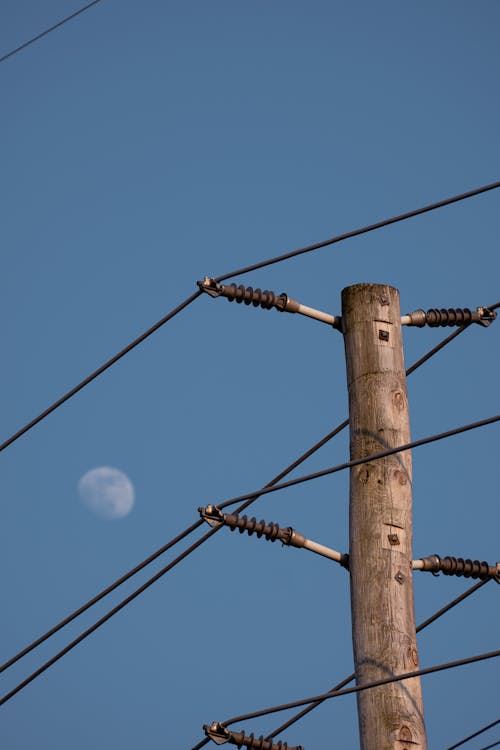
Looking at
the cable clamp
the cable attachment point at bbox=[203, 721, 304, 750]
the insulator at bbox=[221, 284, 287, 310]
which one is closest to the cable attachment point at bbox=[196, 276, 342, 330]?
the insulator at bbox=[221, 284, 287, 310]

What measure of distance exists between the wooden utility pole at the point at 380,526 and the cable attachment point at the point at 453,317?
0.25 m

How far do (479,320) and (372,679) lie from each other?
2.45 metres

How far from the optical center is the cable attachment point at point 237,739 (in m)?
7.06

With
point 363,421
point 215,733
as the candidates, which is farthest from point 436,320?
point 215,733

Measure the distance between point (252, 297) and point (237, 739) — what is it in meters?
2.57

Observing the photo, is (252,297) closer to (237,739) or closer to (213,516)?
(213,516)

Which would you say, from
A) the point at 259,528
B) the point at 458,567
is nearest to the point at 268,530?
the point at 259,528

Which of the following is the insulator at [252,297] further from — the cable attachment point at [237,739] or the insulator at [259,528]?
the cable attachment point at [237,739]

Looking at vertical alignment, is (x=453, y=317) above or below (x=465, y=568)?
above

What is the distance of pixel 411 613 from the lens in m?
7.29

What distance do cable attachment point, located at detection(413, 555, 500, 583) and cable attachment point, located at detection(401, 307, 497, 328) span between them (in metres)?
1.47

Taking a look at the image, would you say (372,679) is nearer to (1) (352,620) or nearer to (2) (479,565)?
(1) (352,620)

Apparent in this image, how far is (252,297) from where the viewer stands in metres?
7.87

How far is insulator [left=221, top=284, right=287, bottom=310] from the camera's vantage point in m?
7.85
